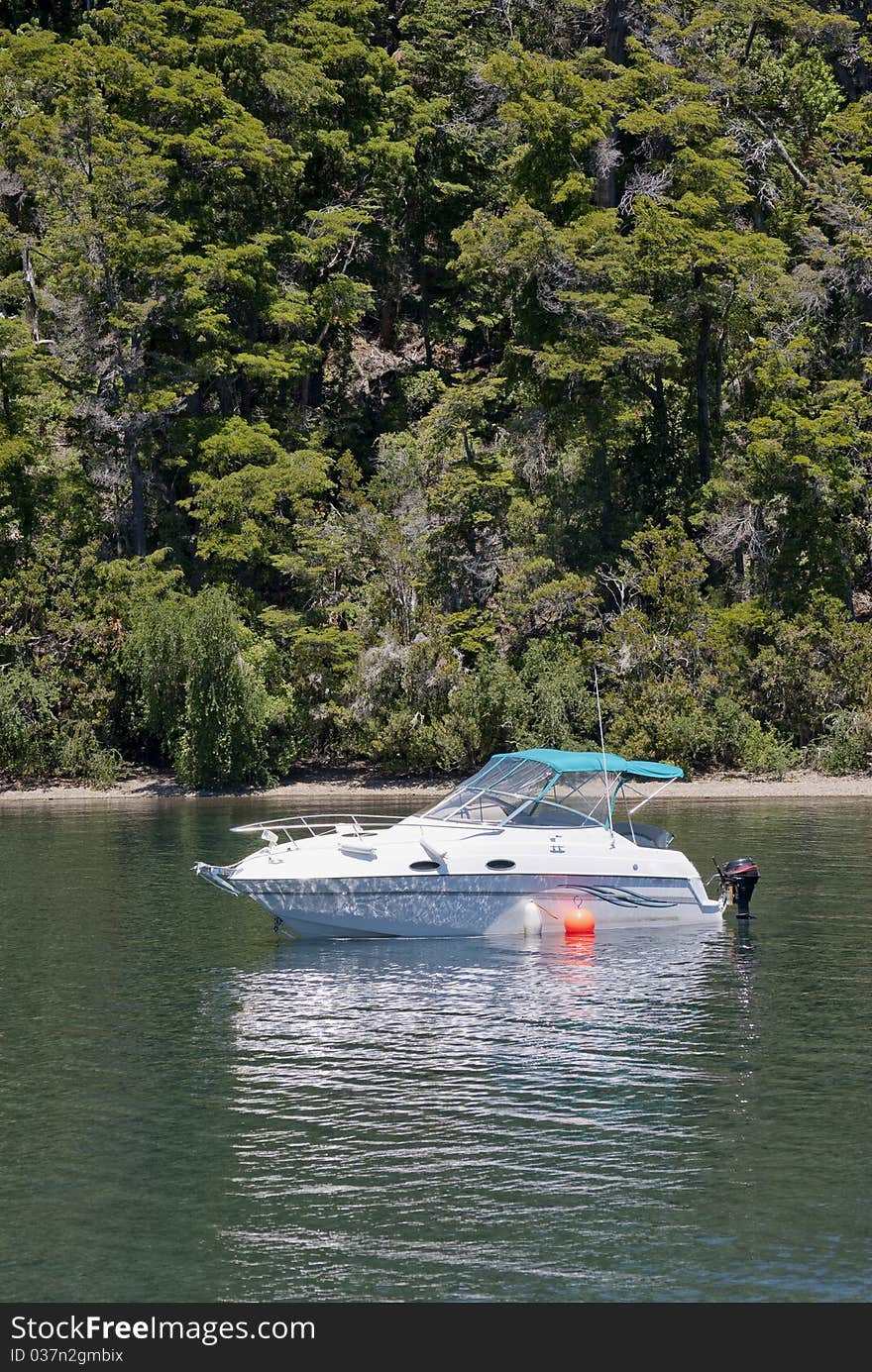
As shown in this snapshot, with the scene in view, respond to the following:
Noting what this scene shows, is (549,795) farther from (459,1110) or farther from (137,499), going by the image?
(137,499)

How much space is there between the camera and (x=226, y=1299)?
40.6ft

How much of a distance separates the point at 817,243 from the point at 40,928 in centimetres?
4245

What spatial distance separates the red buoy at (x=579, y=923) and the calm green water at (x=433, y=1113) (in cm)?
25

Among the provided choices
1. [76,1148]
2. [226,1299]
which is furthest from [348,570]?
[226,1299]

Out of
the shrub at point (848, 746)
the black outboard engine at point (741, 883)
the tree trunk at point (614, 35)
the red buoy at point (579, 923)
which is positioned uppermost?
the tree trunk at point (614, 35)

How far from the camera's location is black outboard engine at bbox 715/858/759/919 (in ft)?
90.5

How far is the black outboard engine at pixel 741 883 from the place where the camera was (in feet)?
90.5

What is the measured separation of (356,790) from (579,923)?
89.8ft

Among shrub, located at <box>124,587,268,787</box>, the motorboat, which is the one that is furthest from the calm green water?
shrub, located at <box>124,587,268,787</box>

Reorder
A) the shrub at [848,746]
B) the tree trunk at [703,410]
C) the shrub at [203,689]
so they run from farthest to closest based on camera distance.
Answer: the tree trunk at [703,410] < the shrub at [203,689] < the shrub at [848,746]

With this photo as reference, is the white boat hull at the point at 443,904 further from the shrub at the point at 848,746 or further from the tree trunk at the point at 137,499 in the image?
the tree trunk at the point at 137,499

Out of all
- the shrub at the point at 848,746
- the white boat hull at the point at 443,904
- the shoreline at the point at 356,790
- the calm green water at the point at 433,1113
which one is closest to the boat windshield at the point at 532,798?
the white boat hull at the point at 443,904

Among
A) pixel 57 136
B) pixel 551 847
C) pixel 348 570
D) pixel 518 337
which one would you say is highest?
pixel 57 136

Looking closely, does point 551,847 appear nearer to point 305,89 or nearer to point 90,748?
point 90,748
